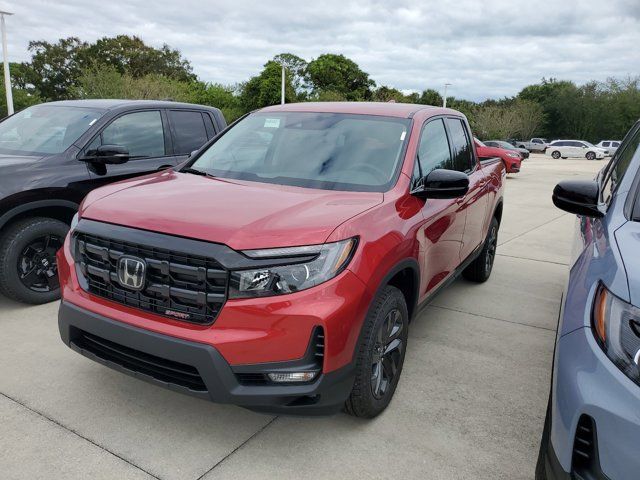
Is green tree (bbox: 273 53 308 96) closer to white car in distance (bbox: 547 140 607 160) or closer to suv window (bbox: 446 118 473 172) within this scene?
white car in distance (bbox: 547 140 607 160)

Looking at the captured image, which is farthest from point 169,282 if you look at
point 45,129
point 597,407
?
point 45,129

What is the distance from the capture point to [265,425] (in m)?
2.84

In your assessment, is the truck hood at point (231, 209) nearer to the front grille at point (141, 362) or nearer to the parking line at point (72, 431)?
the front grille at point (141, 362)

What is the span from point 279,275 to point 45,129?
→ 3789 mm

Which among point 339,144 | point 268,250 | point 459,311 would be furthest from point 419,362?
point 268,250

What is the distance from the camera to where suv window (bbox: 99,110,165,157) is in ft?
16.2

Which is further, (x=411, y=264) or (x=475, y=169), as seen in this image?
(x=475, y=169)

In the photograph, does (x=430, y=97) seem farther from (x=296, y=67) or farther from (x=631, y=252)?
(x=631, y=252)

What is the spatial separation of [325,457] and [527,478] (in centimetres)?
98

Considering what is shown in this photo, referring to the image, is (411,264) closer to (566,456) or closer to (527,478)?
(527,478)

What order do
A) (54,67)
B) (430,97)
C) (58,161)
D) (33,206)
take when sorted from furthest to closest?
(430,97) < (54,67) < (58,161) < (33,206)

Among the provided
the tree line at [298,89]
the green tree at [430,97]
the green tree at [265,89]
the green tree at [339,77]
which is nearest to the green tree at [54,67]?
the tree line at [298,89]

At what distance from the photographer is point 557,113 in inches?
2822

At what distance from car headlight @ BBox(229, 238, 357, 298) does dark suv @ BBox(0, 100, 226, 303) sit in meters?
2.74
